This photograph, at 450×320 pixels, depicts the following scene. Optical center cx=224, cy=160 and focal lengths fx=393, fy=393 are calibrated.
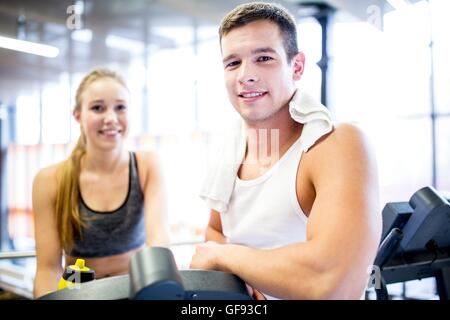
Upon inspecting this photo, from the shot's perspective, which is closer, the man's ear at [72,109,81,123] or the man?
the man

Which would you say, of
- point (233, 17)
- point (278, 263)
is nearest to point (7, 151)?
point (233, 17)

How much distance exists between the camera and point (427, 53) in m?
0.70

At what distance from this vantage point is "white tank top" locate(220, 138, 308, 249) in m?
0.63

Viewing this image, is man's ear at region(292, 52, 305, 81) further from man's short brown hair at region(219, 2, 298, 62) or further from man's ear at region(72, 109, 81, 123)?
man's ear at region(72, 109, 81, 123)

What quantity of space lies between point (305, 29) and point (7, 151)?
0.95 metres

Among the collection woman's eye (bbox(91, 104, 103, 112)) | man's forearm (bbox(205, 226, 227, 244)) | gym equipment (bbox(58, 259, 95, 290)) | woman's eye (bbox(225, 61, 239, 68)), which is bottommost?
gym equipment (bbox(58, 259, 95, 290))

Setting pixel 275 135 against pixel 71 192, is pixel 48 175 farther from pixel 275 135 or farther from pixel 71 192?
pixel 275 135

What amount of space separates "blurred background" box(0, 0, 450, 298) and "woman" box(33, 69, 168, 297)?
0.04 m

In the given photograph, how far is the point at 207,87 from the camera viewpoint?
773 millimetres

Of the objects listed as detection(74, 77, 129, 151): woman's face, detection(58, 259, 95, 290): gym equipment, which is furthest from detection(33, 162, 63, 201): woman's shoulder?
detection(58, 259, 95, 290): gym equipment

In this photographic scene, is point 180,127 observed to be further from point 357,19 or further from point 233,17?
point 357,19

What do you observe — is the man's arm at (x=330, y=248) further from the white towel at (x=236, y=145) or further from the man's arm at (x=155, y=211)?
the man's arm at (x=155, y=211)

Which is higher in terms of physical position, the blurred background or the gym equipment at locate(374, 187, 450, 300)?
the blurred background

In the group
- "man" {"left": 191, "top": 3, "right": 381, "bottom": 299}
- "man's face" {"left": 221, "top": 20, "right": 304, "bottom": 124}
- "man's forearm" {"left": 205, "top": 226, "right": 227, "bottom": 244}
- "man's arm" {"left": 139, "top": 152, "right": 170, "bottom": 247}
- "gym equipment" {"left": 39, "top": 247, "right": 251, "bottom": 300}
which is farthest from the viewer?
"man's arm" {"left": 139, "top": 152, "right": 170, "bottom": 247}
